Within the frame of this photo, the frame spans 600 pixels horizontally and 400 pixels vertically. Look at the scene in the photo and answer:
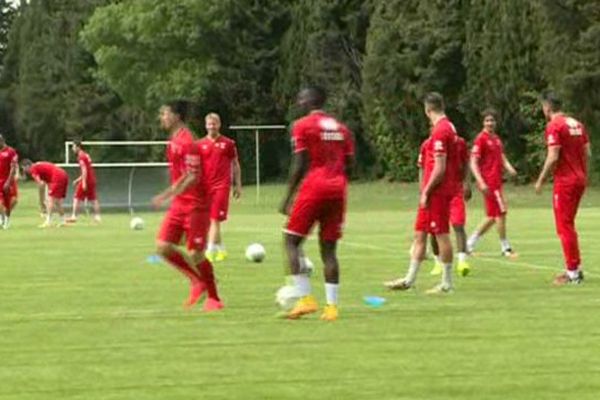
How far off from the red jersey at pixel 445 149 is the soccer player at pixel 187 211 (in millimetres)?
2693

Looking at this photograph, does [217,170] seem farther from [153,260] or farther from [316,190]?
[316,190]

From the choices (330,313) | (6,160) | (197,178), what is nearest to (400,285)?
(197,178)

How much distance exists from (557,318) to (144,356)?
4.43 metres

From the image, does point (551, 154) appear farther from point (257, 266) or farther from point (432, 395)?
point (432, 395)

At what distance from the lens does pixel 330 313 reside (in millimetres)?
15211

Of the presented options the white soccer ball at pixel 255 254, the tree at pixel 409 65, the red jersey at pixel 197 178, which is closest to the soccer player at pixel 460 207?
the white soccer ball at pixel 255 254

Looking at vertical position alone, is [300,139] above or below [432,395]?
above

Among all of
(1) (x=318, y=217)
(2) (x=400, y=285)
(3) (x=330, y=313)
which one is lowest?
(2) (x=400, y=285)

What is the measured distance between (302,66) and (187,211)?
7151cm

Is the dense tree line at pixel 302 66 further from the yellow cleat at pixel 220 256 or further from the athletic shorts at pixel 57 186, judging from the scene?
the yellow cleat at pixel 220 256

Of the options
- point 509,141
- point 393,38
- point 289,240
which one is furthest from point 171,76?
point 289,240

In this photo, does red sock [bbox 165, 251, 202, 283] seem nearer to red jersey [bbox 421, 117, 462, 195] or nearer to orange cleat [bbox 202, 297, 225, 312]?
orange cleat [bbox 202, 297, 225, 312]

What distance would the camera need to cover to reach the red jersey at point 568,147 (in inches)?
754

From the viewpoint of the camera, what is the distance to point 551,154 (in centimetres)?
1917
